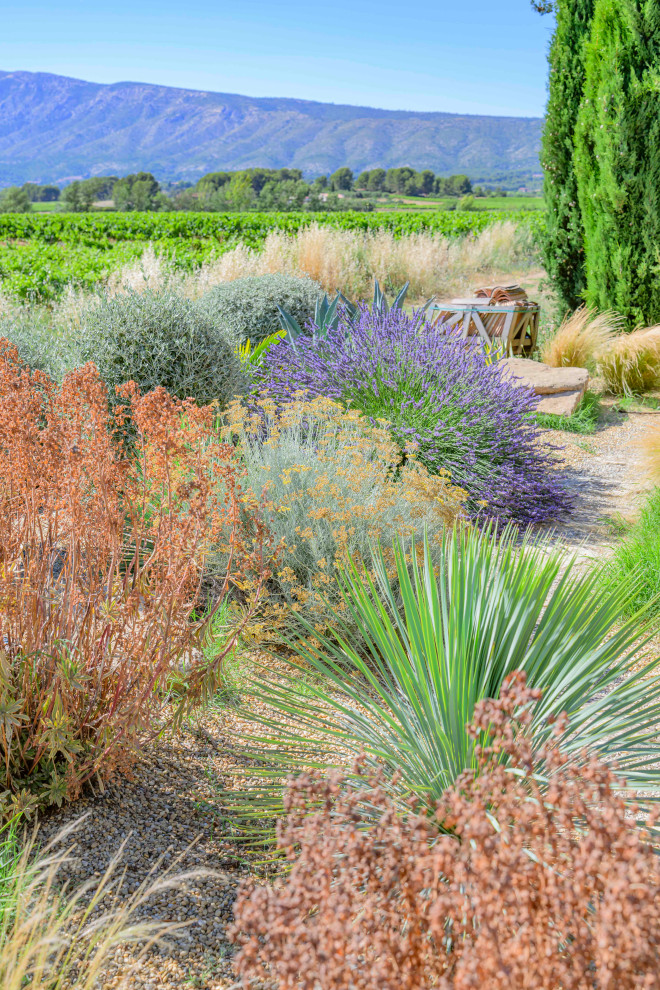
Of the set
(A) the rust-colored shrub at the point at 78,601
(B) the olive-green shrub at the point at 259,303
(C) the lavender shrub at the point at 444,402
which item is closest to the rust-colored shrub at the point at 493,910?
(A) the rust-colored shrub at the point at 78,601

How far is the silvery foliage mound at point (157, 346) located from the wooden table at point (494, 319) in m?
3.47

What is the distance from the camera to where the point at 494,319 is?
815 centimetres

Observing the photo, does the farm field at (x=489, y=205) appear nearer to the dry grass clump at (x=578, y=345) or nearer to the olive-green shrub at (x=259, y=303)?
the dry grass clump at (x=578, y=345)

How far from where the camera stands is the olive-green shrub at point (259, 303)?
24.6 ft

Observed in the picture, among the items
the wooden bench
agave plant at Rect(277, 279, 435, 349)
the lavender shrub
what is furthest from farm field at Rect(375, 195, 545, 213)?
the lavender shrub

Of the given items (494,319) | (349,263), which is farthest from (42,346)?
(349,263)

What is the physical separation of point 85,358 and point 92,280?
5719 millimetres

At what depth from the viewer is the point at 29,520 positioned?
2.09 metres

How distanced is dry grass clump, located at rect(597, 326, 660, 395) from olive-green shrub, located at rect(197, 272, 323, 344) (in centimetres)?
327

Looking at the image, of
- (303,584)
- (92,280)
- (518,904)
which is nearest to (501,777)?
(518,904)

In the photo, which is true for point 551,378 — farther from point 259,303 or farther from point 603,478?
point 259,303

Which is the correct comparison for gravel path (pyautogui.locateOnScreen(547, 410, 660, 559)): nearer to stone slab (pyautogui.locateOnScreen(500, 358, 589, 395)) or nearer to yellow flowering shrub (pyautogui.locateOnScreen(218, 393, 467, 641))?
stone slab (pyautogui.locateOnScreen(500, 358, 589, 395))

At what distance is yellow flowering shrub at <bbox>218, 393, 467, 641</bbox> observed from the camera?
10.8 ft

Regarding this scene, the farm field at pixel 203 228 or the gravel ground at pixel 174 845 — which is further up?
the farm field at pixel 203 228
